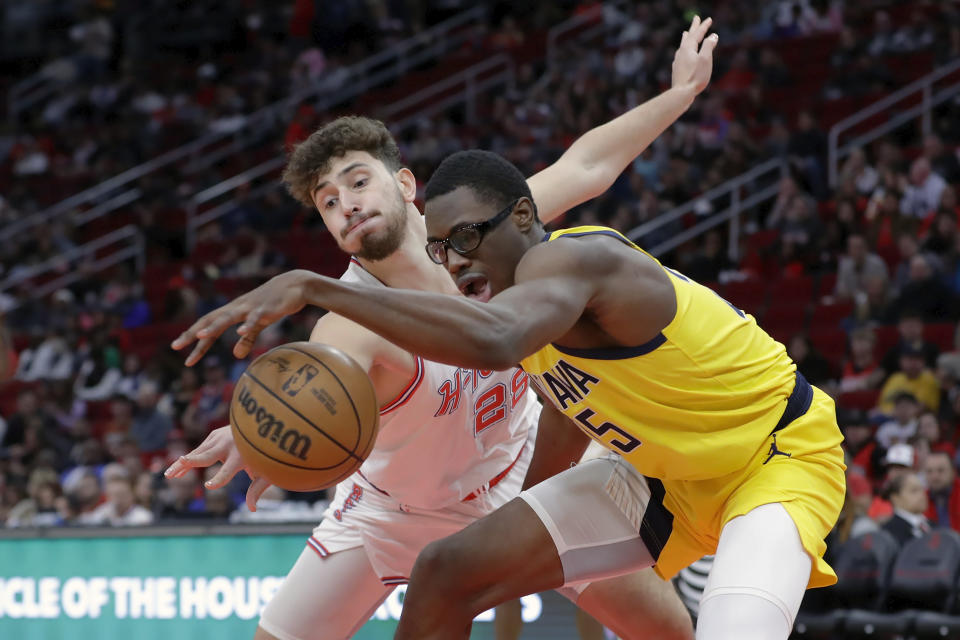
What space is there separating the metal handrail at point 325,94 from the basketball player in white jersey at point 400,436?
49.3ft

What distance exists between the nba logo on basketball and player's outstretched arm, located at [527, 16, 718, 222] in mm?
1527

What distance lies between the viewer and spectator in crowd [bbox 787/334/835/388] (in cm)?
1084

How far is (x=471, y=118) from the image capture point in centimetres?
1820

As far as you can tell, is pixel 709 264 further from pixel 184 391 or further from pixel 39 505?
pixel 39 505

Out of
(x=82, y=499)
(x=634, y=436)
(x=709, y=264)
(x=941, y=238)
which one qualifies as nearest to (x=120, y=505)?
(x=82, y=499)

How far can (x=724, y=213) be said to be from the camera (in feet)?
44.3

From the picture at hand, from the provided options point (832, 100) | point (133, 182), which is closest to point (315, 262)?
point (133, 182)

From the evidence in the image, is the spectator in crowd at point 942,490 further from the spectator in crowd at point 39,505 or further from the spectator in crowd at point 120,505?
the spectator in crowd at point 39,505

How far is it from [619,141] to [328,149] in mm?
1204

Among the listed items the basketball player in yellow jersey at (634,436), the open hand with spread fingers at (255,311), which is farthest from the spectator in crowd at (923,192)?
the open hand with spread fingers at (255,311)

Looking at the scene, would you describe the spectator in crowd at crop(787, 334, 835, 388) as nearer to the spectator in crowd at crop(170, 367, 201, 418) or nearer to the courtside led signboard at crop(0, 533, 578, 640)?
the courtside led signboard at crop(0, 533, 578, 640)

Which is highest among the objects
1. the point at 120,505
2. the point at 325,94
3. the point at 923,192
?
the point at 325,94

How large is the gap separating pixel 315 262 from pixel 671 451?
12753 millimetres

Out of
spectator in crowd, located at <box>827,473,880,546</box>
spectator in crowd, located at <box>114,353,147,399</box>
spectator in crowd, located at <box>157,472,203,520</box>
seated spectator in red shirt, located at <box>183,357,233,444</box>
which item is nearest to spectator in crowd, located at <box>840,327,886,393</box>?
spectator in crowd, located at <box>827,473,880,546</box>
